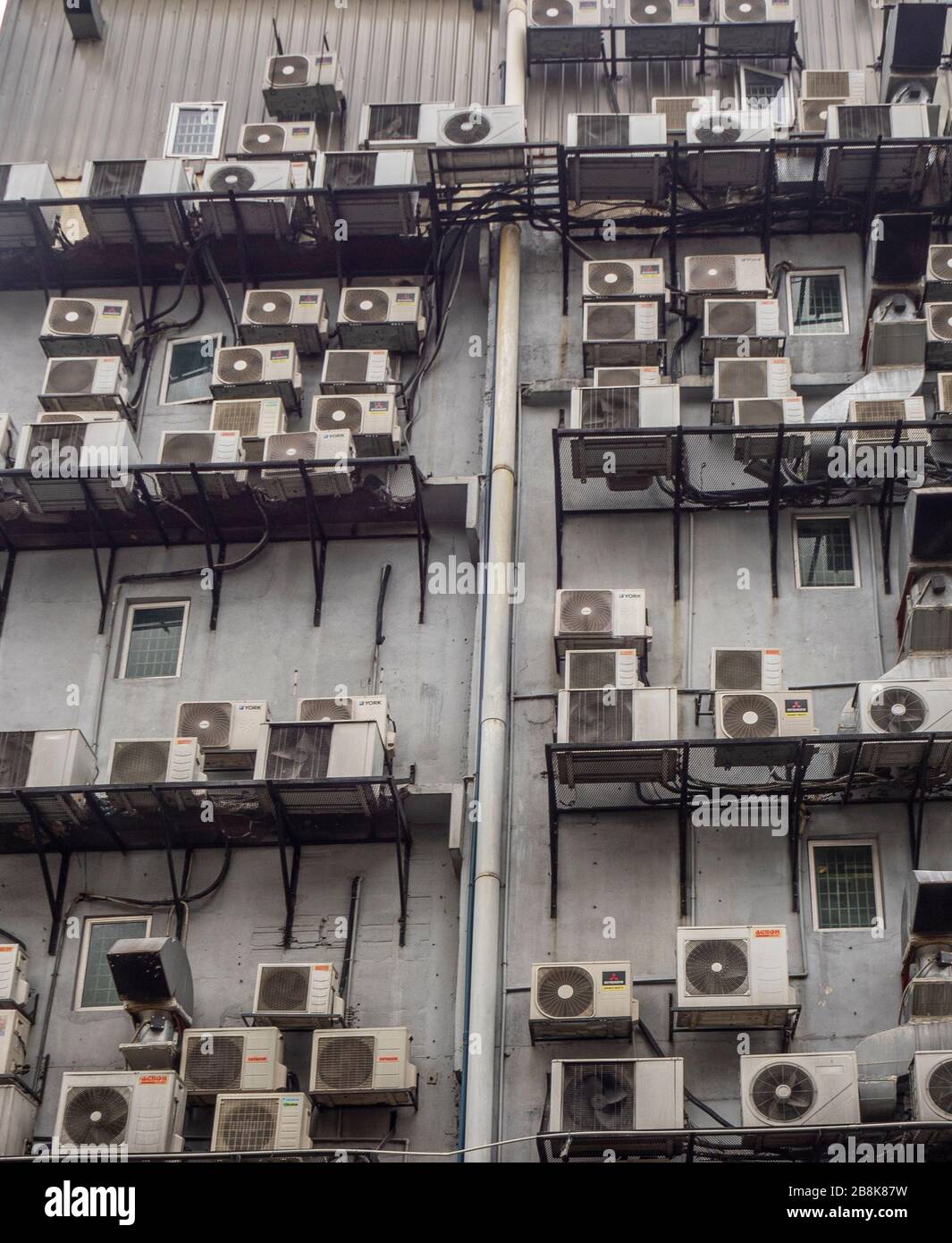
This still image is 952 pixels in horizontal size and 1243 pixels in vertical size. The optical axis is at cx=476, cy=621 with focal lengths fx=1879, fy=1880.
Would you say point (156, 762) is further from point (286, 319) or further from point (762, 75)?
point (762, 75)

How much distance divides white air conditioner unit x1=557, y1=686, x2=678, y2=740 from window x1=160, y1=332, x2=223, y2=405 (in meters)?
8.75

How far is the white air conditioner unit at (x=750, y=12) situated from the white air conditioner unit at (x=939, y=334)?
23.4 ft

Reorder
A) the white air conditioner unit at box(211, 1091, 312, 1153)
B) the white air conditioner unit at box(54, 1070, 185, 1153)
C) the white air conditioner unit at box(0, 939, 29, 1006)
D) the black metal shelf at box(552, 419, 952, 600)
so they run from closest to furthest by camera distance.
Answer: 1. the white air conditioner unit at box(54, 1070, 185, 1153)
2. the white air conditioner unit at box(211, 1091, 312, 1153)
3. the white air conditioner unit at box(0, 939, 29, 1006)
4. the black metal shelf at box(552, 419, 952, 600)

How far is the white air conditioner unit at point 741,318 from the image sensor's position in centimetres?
2698

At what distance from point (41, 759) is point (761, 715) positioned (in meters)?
9.04

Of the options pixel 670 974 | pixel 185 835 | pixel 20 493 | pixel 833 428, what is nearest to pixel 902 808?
pixel 670 974

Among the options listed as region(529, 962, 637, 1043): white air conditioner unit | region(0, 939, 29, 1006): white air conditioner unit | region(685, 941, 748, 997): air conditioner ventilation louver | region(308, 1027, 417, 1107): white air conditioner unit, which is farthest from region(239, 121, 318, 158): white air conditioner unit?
region(685, 941, 748, 997): air conditioner ventilation louver

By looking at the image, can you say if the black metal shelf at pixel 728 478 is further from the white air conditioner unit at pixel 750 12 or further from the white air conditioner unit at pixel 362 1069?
the white air conditioner unit at pixel 750 12

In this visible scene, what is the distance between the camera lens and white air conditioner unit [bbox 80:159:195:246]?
94.5 feet

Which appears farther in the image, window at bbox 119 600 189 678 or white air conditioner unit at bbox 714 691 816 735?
window at bbox 119 600 189 678

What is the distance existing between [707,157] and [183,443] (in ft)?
29.6

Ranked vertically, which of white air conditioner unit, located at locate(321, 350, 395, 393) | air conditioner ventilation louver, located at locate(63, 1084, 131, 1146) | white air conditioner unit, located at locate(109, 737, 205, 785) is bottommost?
air conditioner ventilation louver, located at locate(63, 1084, 131, 1146)

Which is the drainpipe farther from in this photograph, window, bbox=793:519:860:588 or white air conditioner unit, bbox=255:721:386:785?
window, bbox=793:519:860:588
